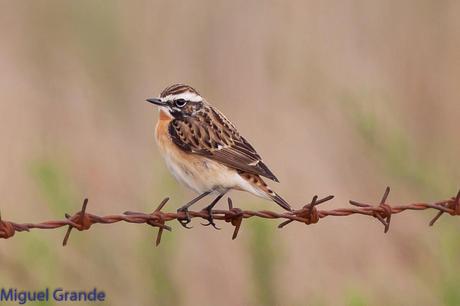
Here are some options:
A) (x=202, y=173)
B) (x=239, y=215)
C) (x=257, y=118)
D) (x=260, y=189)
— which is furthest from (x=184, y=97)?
(x=257, y=118)

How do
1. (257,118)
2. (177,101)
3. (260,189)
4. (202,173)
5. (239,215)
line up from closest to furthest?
(239,215) < (260,189) < (202,173) < (177,101) < (257,118)

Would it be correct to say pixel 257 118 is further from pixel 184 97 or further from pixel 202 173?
pixel 202 173

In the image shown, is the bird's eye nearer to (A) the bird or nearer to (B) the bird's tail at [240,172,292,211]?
(A) the bird

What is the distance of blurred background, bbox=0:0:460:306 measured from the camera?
8367 millimetres

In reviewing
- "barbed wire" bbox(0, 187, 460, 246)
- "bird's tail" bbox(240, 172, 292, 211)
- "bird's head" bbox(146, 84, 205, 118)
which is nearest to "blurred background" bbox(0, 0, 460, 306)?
"bird's head" bbox(146, 84, 205, 118)

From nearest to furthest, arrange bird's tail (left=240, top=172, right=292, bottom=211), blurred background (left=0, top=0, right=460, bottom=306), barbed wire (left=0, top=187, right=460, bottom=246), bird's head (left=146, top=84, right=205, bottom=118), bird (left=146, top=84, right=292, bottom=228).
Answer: barbed wire (left=0, top=187, right=460, bottom=246)
bird's tail (left=240, top=172, right=292, bottom=211)
bird (left=146, top=84, right=292, bottom=228)
bird's head (left=146, top=84, right=205, bottom=118)
blurred background (left=0, top=0, right=460, bottom=306)

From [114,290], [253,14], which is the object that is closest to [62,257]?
[114,290]

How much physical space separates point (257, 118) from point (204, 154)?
3442 mm

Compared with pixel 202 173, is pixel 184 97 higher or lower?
higher

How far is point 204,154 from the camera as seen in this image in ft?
22.7

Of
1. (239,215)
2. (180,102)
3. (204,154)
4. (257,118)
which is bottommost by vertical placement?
(257,118)

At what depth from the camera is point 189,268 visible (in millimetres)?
9141

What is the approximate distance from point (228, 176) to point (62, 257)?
1890 millimetres

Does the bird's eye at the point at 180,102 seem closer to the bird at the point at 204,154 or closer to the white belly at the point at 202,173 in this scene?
the bird at the point at 204,154
